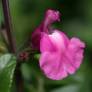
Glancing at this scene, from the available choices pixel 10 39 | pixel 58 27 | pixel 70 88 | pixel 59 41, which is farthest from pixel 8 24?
pixel 58 27

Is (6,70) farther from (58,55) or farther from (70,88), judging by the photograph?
(70,88)

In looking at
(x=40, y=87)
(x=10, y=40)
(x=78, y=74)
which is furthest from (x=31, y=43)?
(x=78, y=74)

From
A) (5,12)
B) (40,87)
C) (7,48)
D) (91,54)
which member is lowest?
(91,54)

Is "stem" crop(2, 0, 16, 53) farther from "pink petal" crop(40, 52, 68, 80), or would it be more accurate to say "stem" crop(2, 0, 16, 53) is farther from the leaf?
the leaf

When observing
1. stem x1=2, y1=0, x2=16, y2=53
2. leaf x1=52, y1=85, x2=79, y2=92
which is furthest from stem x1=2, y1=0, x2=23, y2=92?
leaf x1=52, y1=85, x2=79, y2=92

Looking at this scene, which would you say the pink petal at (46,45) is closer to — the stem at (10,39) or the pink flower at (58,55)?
the pink flower at (58,55)

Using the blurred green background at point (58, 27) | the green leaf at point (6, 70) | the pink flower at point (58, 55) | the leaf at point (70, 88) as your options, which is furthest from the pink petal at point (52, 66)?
the leaf at point (70, 88)

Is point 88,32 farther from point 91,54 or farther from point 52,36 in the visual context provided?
point 52,36
